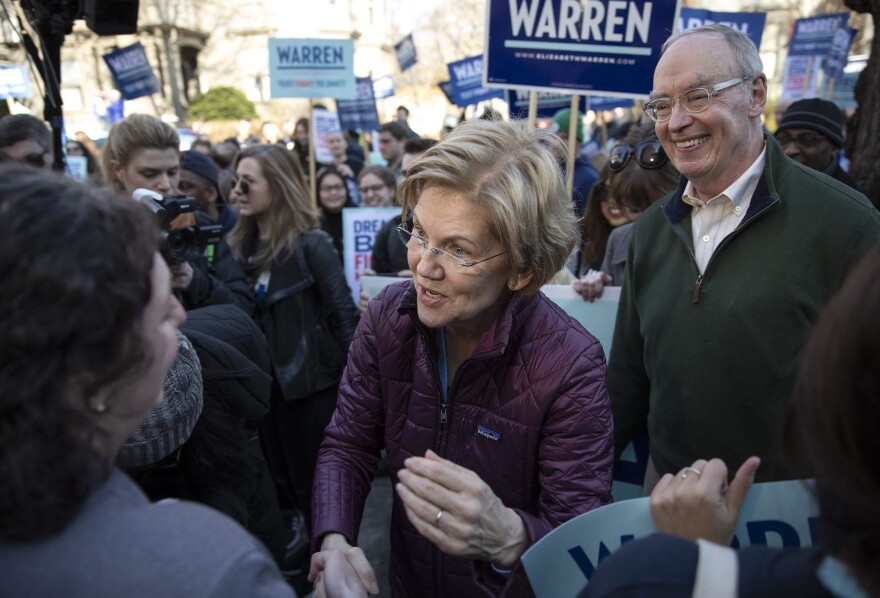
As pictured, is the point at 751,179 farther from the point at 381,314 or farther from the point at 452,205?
the point at 381,314

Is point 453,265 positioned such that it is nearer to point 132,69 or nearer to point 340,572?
point 340,572

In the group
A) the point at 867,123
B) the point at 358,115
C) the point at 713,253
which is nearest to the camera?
the point at 713,253

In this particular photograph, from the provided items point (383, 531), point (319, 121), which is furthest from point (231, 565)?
point (319, 121)

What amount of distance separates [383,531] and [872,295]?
12.3 ft

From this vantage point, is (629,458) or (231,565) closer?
(231,565)

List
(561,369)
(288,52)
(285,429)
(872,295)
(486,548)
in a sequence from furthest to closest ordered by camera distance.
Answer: (288,52)
(285,429)
(561,369)
(486,548)
(872,295)

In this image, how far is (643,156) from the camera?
132 inches

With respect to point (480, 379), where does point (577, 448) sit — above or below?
below

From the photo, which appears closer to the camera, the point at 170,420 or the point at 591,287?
the point at 170,420

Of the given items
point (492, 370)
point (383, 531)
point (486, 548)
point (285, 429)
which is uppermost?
point (492, 370)

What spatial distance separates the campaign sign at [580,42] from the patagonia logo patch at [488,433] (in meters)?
2.55

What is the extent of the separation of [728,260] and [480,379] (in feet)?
3.09

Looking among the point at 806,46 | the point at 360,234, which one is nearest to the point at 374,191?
the point at 360,234

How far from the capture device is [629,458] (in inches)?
106
